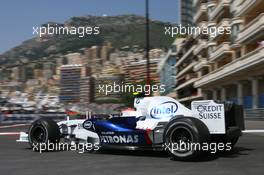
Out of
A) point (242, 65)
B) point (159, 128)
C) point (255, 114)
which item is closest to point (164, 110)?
point (159, 128)

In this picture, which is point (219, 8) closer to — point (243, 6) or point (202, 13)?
point (243, 6)

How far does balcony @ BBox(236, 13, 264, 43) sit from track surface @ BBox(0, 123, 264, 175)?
2519cm

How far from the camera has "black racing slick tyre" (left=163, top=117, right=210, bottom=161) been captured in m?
7.70

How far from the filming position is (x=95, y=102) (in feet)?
144

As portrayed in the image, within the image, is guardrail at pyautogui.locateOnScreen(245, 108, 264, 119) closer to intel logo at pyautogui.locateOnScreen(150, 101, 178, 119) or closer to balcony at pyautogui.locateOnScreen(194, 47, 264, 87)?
balcony at pyautogui.locateOnScreen(194, 47, 264, 87)

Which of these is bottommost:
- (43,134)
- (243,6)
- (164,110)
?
(43,134)

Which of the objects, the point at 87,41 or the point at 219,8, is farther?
the point at 87,41

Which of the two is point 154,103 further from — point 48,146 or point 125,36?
point 125,36

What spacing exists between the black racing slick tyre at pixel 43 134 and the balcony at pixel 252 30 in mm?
25604

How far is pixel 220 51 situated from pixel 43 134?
39.6 m

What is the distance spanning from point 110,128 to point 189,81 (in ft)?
226

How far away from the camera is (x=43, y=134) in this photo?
997cm

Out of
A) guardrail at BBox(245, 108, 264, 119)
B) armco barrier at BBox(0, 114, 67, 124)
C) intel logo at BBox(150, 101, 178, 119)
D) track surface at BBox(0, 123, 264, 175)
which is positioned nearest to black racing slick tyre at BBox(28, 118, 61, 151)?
track surface at BBox(0, 123, 264, 175)

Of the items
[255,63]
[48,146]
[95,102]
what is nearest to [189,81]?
[95,102]
